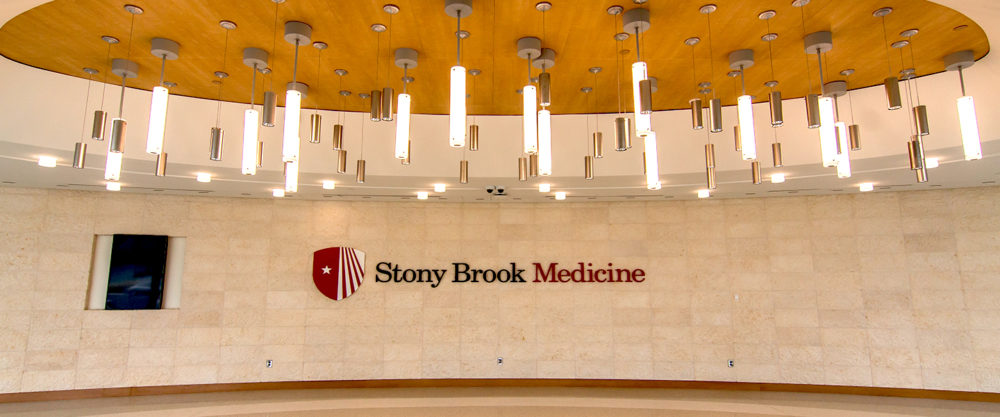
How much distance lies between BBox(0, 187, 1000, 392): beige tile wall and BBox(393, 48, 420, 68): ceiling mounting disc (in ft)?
21.0

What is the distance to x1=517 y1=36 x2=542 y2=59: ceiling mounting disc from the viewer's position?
5406 millimetres

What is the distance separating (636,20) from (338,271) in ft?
28.4

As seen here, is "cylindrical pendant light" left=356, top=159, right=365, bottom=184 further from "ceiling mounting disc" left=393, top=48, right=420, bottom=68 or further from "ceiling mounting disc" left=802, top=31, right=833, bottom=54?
"ceiling mounting disc" left=802, top=31, right=833, bottom=54

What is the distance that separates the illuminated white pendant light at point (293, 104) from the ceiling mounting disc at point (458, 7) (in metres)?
1.41

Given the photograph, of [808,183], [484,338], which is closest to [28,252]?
[484,338]

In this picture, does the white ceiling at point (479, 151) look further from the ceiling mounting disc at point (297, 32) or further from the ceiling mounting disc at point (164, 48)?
the ceiling mounting disc at point (297, 32)

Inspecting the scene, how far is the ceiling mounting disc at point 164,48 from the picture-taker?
5.42 meters

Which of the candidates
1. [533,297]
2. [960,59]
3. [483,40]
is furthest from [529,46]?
[533,297]

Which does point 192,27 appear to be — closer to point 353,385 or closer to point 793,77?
point 793,77

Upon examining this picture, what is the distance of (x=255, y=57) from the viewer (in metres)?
5.71

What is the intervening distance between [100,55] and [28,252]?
669cm

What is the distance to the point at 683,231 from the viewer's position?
38.7ft

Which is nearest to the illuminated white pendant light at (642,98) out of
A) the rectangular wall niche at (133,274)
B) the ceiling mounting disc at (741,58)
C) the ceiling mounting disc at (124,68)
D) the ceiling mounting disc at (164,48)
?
the ceiling mounting disc at (741,58)

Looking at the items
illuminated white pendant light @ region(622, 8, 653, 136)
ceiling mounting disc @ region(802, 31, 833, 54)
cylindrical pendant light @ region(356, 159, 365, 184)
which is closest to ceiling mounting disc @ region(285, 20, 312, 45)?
cylindrical pendant light @ region(356, 159, 365, 184)
